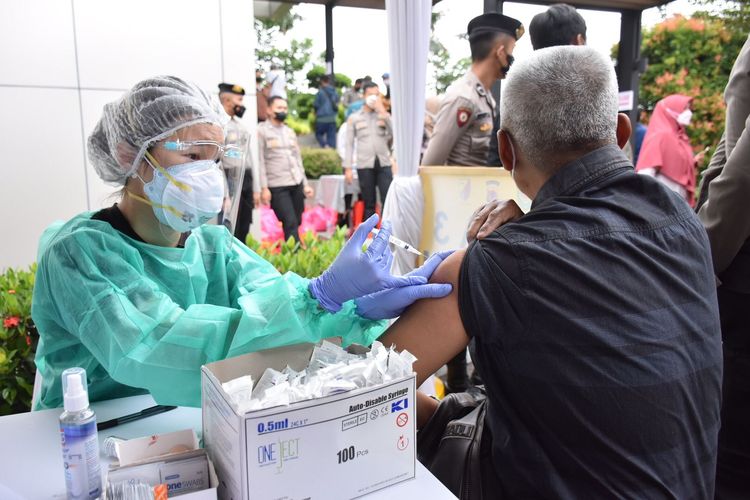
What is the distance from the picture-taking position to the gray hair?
1069 mm

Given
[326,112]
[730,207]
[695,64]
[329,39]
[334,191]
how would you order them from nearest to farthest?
[730,207] < [334,191] < [695,64] < [326,112] < [329,39]

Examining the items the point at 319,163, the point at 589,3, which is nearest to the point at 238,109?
the point at 319,163

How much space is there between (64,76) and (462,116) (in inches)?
120

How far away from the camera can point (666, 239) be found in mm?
1024

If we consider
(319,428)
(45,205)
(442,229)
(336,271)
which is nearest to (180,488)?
(319,428)

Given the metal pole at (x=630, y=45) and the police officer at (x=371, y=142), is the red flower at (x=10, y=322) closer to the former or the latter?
the police officer at (x=371, y=142)

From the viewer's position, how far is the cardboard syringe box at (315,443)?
2.45 feet

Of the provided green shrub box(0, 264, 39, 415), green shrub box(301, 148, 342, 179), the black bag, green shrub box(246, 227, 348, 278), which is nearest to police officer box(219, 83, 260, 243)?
green shrub box(246, 227, 348, 278)

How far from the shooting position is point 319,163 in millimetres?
8273

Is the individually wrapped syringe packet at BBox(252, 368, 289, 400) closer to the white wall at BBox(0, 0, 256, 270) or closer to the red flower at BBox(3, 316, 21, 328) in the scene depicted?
the red flower at BBox(3, 316, 21, 328)

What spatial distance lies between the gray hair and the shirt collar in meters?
0.03

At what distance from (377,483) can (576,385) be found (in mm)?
381

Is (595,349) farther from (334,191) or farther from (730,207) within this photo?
(334,191)

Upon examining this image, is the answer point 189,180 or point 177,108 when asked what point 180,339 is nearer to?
→ point 189,180
